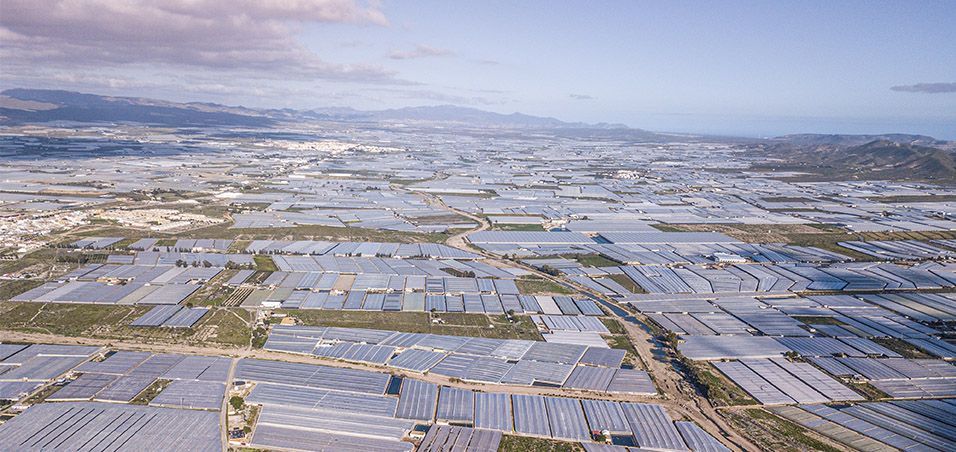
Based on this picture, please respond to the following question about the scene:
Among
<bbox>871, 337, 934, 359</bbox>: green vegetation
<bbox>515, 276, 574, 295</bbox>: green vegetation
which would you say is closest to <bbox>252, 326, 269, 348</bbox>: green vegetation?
<bbox>515, 276, 574, 295</bbox>: green vegetation

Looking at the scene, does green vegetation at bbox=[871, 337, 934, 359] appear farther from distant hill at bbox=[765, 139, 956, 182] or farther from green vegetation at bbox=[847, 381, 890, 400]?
distant hill at bbox=[765, 139, 956, 182]

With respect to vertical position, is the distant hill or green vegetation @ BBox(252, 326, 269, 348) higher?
the distant hill

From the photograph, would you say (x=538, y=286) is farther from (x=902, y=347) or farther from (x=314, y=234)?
(x=314, y=234)

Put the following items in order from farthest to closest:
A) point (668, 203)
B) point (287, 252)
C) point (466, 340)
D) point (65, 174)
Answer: point (65, 174) → point (668, 203) → point (287, 252) → point (466, 340)

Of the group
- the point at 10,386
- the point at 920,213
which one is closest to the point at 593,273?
the point at 10,386

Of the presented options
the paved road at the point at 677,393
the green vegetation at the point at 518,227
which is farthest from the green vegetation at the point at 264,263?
the paved road at the point at 677,393

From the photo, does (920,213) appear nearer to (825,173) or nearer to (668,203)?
(668,203)
